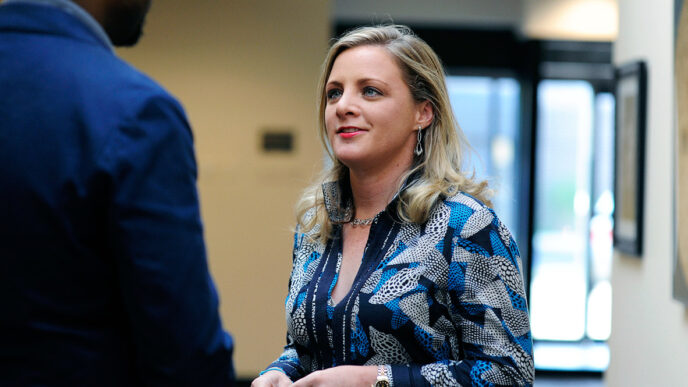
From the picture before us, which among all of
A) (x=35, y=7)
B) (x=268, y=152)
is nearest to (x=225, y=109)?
(x=268, y=152)

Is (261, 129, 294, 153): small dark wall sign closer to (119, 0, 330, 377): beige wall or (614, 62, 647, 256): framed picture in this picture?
(119, 0, 330, 377): beige wall

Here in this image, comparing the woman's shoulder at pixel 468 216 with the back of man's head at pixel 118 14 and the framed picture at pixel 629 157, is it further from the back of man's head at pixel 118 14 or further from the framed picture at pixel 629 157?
the framed picture at pixel 629 157

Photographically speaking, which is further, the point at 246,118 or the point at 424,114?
the point at 246,118

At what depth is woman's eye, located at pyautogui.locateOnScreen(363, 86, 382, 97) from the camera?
176 centimetres

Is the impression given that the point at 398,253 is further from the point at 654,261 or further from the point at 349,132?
the point at 654,261

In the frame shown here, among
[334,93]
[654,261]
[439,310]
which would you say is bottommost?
[654,261]

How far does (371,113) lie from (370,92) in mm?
61

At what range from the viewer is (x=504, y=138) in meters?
7.50

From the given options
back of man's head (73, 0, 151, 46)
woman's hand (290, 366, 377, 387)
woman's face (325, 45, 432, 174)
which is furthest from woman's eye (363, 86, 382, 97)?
back of man's head (73, 0, 151, 46)

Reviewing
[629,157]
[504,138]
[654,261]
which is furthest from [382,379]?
[504,138]

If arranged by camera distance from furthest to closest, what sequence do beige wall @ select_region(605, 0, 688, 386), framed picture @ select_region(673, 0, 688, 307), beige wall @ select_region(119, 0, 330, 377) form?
beige wall @ select_region(119, 0, 330, 377), beige wall @ select_region(605, 0, 688, 386), framed picture @ select_region(673, 0, 688, 307)

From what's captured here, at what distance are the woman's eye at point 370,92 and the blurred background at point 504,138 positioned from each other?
295 millimetres

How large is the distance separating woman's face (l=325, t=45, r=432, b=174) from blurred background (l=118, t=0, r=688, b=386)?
0.71 ft

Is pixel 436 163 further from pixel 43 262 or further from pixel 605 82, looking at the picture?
pixel 605 82
